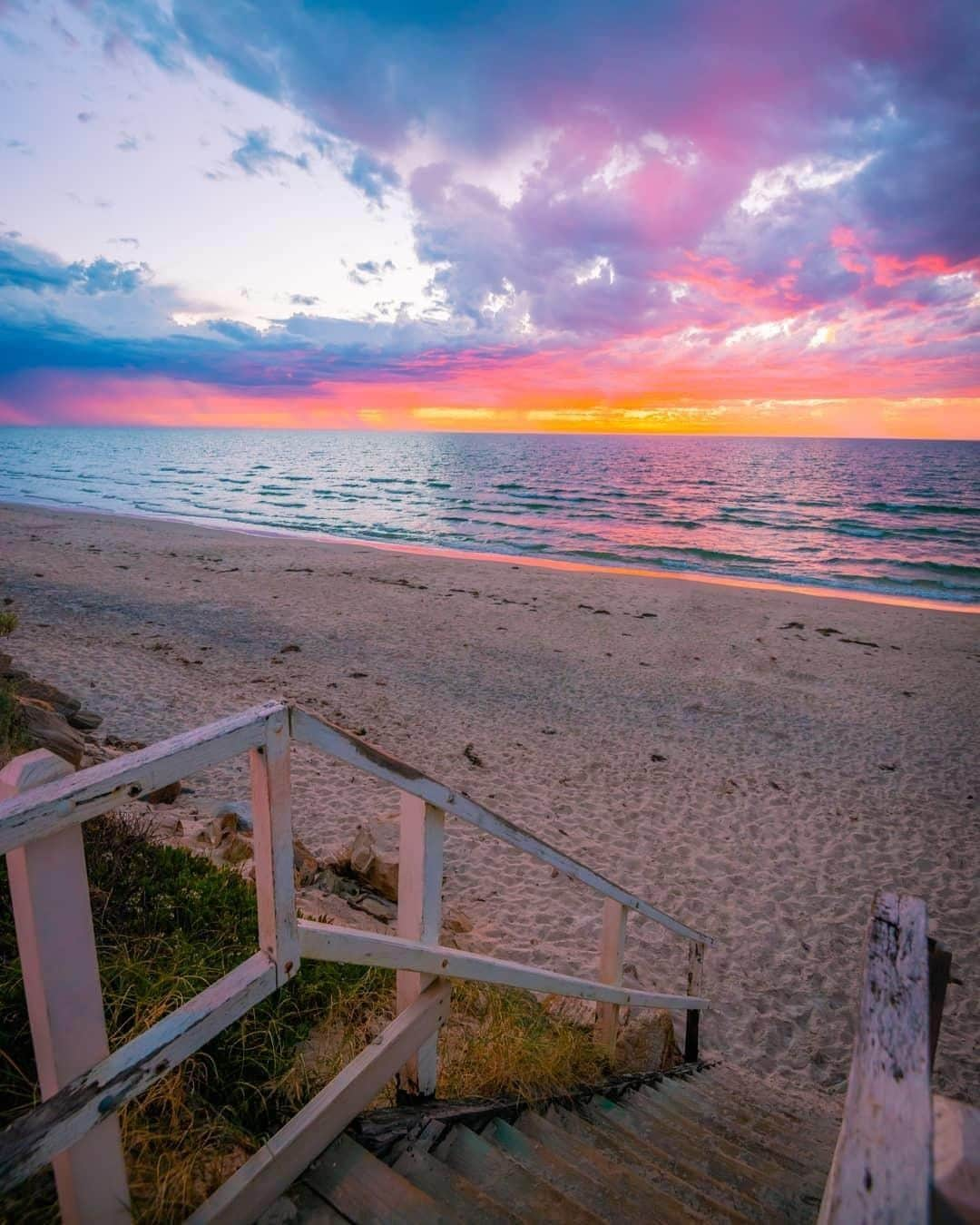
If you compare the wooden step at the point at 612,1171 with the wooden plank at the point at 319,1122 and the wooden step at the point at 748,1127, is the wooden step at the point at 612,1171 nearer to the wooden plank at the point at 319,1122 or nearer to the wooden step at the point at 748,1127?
the wooden plank at the point at 319,1122

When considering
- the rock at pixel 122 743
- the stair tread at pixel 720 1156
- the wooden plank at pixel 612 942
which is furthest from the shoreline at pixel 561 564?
the stair tread at pixel 720 1156

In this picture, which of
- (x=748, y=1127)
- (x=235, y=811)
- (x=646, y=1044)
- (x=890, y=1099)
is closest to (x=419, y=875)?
(x=890, y=1099)

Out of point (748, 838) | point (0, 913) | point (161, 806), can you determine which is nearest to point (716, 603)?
point (748, 838)

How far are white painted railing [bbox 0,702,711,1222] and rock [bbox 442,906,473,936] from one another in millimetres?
3497

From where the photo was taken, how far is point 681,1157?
2.76m

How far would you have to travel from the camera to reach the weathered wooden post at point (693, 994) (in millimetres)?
4574

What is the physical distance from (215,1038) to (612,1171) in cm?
183

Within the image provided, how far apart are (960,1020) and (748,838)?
2510 mm

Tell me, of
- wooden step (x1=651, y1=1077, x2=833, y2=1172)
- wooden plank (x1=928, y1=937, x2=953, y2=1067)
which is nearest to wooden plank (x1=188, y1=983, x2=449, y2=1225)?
wooden plank (x1=928, y1=937, x2=953, y2=1067)

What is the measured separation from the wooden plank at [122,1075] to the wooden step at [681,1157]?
204 centimetres

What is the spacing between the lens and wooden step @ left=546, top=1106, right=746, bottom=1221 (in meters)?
2.30

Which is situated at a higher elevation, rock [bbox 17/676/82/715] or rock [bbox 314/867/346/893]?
rock [bbox 17/676/82/715]

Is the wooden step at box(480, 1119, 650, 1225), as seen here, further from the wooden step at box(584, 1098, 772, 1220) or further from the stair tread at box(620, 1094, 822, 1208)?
the stair tread at box(620, 1094, 822, 1208)

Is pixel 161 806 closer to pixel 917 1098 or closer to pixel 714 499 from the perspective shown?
pixel 917 1098
